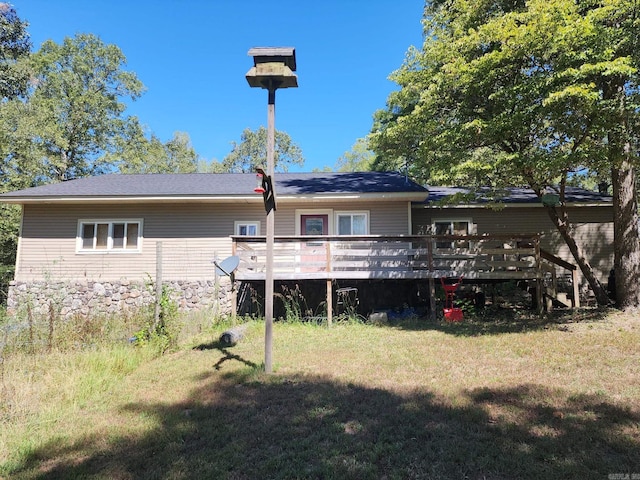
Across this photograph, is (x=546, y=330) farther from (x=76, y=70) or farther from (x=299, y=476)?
(x=76, y=70)

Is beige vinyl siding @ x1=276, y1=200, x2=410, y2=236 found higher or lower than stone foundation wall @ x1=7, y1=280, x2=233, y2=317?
higher

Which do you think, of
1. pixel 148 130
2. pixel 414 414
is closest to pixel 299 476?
pixel 414 414

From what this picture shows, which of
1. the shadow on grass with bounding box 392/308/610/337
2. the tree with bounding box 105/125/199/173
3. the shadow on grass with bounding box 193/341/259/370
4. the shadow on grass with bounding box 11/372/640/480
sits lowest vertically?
the shadow on grass with bounding box 11/372/640/480

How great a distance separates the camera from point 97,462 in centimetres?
266

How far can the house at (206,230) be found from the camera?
1034cm

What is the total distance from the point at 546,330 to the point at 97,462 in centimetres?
706

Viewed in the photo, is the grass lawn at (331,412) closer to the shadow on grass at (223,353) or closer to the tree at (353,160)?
the shadow on grass at (223,353)

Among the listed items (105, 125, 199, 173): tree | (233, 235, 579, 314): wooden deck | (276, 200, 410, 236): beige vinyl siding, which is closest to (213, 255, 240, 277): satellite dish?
(233, 235, 579, 314): wooden deck

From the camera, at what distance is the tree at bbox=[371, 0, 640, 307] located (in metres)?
6.00

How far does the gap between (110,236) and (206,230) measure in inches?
117

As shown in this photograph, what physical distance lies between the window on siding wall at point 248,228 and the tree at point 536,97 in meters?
5.17

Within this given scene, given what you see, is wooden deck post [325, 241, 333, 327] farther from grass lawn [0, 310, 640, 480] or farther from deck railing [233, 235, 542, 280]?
grass lawn [0, 310, 640, 480]

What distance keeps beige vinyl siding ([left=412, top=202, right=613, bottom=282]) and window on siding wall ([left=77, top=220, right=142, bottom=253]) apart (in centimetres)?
892

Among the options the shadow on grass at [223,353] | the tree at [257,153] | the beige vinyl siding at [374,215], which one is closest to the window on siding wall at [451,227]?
the beige vinyl siding at [374,215]
